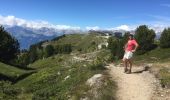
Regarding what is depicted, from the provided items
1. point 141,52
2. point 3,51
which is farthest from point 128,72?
point 3,51

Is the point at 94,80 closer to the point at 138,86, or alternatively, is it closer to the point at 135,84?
the point at 135,84

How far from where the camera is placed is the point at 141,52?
90.1m

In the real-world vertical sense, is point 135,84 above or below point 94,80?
below

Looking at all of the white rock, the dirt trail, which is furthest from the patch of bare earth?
the white rock

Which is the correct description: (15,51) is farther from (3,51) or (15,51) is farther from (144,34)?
(144,34)

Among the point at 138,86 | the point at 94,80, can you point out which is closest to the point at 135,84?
the point at 138,86

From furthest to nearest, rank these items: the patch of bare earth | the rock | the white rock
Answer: the white rock
the rock
the patch of bare earth

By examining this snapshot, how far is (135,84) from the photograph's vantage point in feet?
88.3

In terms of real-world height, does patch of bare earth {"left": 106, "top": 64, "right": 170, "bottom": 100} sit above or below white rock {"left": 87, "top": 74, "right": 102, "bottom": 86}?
below

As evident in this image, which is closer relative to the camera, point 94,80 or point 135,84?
point 135,84

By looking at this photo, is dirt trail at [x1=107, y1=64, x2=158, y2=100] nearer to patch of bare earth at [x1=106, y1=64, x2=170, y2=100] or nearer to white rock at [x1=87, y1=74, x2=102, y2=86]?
patch of bare earth at [x1=106, y1=64, x2=170, y2=100]

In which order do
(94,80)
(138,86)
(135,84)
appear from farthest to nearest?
1. (94,80)
2. (135,84)
3. (138,86)

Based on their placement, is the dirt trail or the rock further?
the rock

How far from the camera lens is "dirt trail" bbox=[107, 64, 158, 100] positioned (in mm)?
23881
